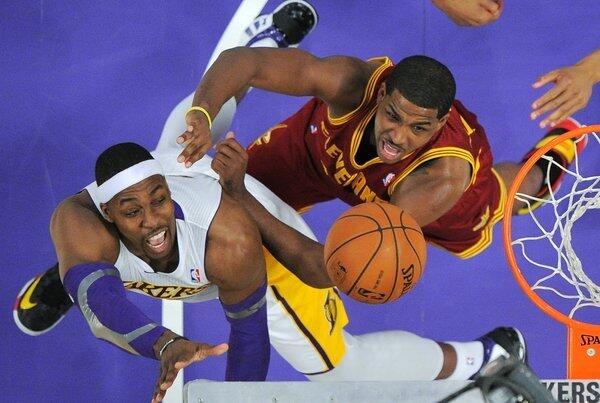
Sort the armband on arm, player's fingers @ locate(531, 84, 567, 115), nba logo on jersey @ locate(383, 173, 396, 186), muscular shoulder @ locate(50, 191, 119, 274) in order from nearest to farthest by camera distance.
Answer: the armband on arm, muscular shoulder @ locate(50, 191, 119, 274), player's fingers @ locate(531, 84, 567, 115), nba logo on jersey @ locate(383, 173, 396, 186)

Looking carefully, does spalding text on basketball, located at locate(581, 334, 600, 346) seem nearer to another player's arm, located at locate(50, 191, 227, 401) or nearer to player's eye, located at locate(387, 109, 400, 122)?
player's eye, located at locate(387, 109, 400, 122)

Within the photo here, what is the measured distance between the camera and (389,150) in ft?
15.7

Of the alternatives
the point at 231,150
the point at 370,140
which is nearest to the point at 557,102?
the point at 370,140

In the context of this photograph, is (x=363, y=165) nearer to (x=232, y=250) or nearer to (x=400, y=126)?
(x=400, y=126)

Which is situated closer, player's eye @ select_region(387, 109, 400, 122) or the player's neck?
player's eye @ select_region(387, 109, 400, 122)

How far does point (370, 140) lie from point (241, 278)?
0.86m

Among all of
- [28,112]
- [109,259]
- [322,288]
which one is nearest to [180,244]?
[109,259]

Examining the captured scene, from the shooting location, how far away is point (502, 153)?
627 cm

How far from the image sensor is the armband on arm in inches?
160

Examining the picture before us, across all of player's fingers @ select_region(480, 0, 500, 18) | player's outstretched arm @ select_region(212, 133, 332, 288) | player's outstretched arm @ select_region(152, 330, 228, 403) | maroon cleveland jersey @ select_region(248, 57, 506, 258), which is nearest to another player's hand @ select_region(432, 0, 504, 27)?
player's fingers @ select_region(480, 0, 500, 18)

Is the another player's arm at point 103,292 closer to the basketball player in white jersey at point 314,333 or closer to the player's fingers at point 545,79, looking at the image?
the basketball player in white jersey at point 314,333

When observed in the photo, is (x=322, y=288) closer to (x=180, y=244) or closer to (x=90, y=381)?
(x=180, y=244)

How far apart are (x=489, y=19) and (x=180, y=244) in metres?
1.82

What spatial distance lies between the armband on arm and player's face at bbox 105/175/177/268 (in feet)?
0.70
